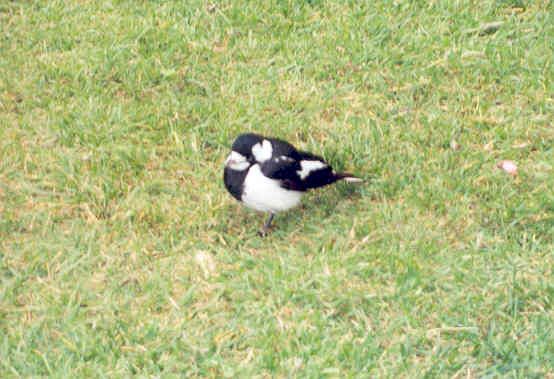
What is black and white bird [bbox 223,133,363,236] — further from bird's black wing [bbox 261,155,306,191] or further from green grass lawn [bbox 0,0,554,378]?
green grass lawn [bbox 0,0,554,378]

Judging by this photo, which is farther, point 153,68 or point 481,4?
point 481,4

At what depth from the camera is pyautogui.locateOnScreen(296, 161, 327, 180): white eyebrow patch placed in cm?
480

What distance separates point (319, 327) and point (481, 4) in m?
3.62

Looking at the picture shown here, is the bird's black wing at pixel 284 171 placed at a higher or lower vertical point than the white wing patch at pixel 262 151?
lower

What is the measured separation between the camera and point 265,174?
473 cm

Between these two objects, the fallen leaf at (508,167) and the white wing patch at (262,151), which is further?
the fallen leaf at (508,167)

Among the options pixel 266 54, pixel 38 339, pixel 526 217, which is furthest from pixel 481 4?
pixel 38 339

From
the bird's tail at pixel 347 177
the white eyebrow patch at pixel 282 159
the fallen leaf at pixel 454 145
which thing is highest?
the white eyebrow patch at pixel 282 159

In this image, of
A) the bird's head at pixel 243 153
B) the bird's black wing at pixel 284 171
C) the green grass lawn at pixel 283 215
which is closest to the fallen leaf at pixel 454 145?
the green grass lawn at pixel 283 215

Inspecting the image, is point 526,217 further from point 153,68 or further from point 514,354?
point 153,68

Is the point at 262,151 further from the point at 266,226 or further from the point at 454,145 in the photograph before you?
the point at 454,145

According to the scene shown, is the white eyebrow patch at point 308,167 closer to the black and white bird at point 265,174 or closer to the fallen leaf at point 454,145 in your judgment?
the black and white bird at point 265,174

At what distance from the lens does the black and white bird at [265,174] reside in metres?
4.71

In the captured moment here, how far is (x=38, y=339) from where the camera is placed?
4129mm
